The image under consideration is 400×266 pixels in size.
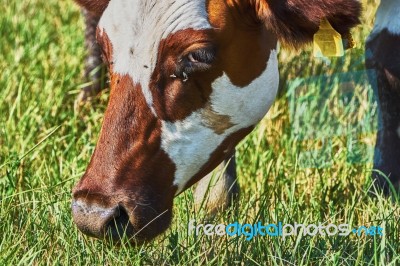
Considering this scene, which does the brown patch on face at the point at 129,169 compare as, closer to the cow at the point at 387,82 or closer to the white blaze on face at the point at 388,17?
the cow at the point at 387,82

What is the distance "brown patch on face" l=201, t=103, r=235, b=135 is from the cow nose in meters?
0.39

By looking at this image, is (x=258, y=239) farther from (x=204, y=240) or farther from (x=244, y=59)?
(x=244, y=59)

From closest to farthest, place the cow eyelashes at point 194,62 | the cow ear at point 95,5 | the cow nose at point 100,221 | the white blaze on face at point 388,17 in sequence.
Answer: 1. the cow nose at point 100,221
2. the cow eyelashes at point 194,62
3. the cow ear at point 95,5
4. the white blaze on face at point 388,17

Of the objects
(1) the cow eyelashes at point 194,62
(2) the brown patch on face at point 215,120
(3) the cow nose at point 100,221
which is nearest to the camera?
(3) the cow nose at point 100,221

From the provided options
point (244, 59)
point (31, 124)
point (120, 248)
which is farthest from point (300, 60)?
point (120, 248)

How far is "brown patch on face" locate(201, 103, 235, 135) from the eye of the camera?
3346 millimetres

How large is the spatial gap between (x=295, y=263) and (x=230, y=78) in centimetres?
60

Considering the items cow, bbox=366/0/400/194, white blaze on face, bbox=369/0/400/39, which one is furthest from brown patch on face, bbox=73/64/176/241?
white blaze on face, bbox=369/0/400/39

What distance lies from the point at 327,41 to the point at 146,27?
1.81 ft

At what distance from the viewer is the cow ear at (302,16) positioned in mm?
3211

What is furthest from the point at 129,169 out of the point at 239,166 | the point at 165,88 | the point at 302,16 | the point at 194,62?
the point at 239,166

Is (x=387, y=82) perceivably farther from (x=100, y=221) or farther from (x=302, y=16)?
(x=100, y=221)

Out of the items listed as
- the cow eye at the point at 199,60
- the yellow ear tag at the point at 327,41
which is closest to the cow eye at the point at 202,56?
the cow eye at the point at 199,60

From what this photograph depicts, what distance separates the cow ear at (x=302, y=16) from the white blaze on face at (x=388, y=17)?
751 millimetres
